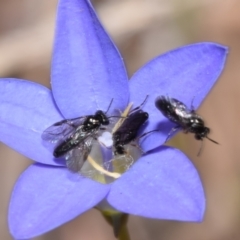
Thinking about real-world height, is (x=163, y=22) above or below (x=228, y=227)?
above

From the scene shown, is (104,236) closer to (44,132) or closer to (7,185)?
(7,185)

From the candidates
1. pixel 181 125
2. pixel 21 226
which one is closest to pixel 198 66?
pixel 181 125

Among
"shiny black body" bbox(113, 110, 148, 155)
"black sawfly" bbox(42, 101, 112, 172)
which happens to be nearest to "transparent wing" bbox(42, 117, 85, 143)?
"black sawfly" bbox(42, 101, 112, 172)

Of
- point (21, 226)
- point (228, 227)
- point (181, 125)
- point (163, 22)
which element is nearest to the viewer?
point (21, 226)

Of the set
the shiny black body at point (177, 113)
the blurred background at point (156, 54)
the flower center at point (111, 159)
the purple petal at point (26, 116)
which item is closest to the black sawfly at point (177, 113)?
the shiny black body at point (177, 113)

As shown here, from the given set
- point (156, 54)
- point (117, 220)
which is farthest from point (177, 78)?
point (156, 54)

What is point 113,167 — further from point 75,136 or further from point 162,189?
point 162,189
